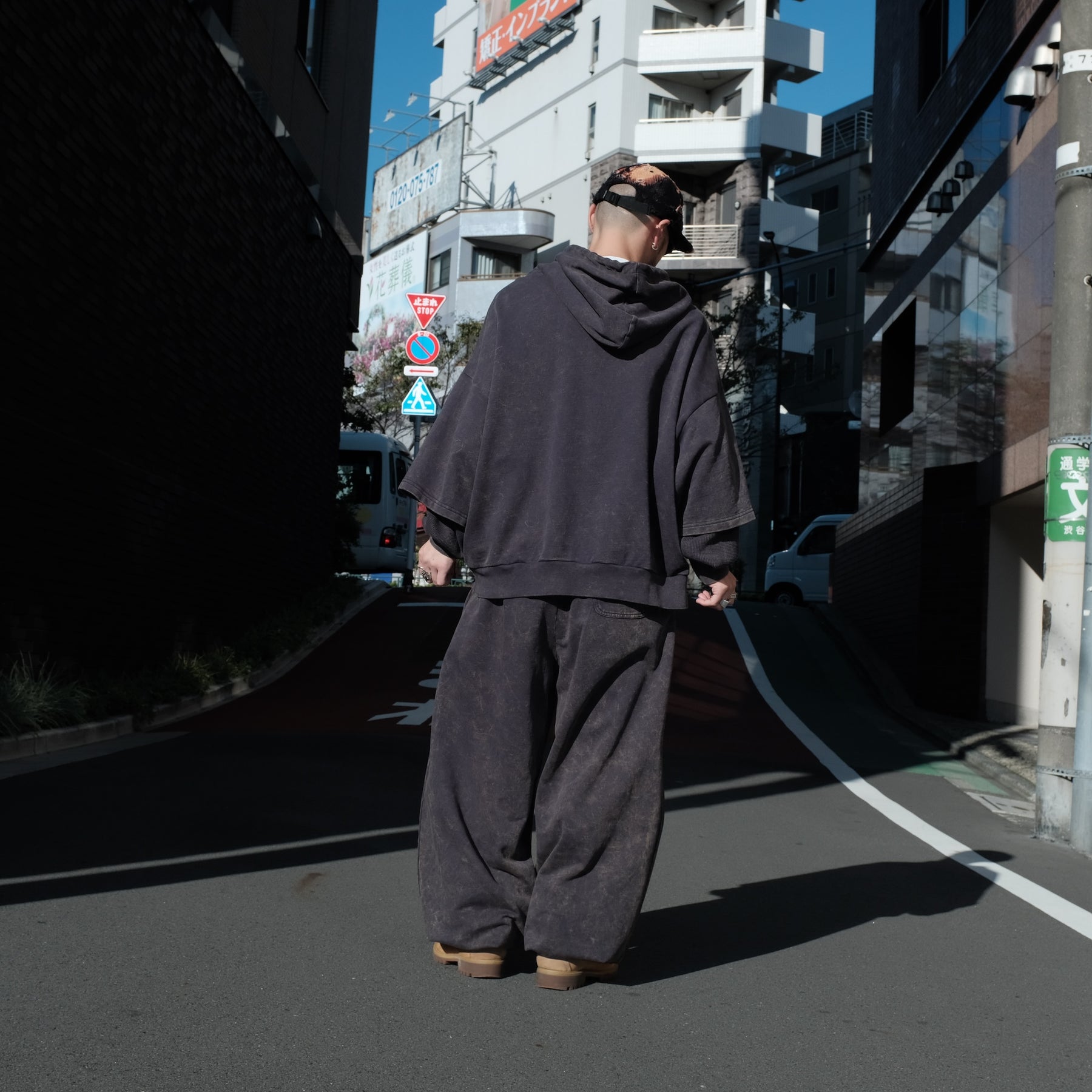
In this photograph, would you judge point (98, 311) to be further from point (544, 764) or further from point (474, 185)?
point (474, 185)

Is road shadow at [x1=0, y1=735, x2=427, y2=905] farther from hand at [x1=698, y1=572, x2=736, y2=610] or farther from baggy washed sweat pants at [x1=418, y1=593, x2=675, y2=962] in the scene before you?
hand at [x1=698, y1=572, x2=736, y2=610]

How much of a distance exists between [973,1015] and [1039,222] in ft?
31.2

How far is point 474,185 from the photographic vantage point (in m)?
57.5

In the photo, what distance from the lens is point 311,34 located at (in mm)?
16172

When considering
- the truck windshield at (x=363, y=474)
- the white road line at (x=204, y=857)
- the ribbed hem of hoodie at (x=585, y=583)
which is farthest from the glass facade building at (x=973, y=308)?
the truck windshield at (x=363, y=474)

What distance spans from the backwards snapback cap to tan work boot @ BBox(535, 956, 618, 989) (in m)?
1.77

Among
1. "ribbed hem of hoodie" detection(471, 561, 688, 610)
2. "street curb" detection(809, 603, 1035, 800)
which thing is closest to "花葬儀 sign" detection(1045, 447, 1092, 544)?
"street curb" detection(809, 603, 1035, 800)

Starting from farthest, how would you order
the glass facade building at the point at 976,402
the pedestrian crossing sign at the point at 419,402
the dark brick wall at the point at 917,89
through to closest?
the pedestrian crossing sign at the point at 419,402, the dark brick wall at the point at 917,89, the glass facade building at the point at 976,402

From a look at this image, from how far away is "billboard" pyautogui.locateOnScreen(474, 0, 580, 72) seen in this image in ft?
172

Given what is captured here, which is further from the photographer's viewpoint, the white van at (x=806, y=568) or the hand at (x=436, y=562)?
the white van at (x=806, y=568)

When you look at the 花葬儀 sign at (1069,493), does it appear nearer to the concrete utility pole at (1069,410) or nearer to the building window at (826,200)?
the concrete utility pole at (1069,410)

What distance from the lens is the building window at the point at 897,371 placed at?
1773 cm

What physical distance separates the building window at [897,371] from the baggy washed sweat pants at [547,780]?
1490cm

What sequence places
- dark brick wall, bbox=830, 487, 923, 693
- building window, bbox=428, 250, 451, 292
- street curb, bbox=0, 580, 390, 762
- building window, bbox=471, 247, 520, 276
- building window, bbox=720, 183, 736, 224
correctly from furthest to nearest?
1. building window, bbox=428, 250, 451, 292
2. building window, bbox=471, 247, 520, 276
3. building window, bbox=720, 183, 736, 224
4. dark brick wall, bbox=830, 487, 923, 693
5. street curb, bbox=0, 580, 390, 762
